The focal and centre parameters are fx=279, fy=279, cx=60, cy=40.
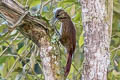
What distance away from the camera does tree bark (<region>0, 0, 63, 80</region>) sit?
1.19 meters

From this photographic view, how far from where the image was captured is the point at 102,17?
1.20 m

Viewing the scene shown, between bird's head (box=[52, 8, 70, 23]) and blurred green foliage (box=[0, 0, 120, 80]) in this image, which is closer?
bird's head (box=[52, 8, 70, 23])

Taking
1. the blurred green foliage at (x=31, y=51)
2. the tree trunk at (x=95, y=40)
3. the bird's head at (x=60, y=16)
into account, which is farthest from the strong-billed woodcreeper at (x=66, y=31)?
the blurred green foliage at (x=31, y=51)

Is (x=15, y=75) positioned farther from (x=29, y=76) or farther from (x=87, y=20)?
(x=87, y=20)

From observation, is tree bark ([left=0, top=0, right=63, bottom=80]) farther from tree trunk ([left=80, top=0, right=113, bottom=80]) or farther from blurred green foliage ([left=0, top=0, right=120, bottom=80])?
blurred green foliage ([left=0, top=0, right=120, bottom=80])

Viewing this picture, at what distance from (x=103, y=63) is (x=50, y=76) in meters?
0.23

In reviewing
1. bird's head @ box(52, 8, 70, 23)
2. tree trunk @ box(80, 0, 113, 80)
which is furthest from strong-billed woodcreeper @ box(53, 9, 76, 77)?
tree trunk @ box(80, 0, 113, 80)

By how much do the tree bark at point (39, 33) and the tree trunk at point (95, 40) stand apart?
0.43 feet

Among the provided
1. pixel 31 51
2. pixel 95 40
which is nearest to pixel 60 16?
pixel 95 40

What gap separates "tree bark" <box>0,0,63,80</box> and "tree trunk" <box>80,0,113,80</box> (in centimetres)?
13

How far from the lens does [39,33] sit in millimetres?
1223

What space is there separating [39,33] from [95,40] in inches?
9.7

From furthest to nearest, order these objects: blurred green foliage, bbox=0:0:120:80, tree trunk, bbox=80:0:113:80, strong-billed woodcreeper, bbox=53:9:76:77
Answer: blurred green foliage, bbox=0:0:120:80
strong-billed woodcreeper, bbox=53:9:76:77
tree trunk, bbox=80:0:113:80

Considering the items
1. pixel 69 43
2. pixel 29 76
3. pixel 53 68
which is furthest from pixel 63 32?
pixel 29 76
